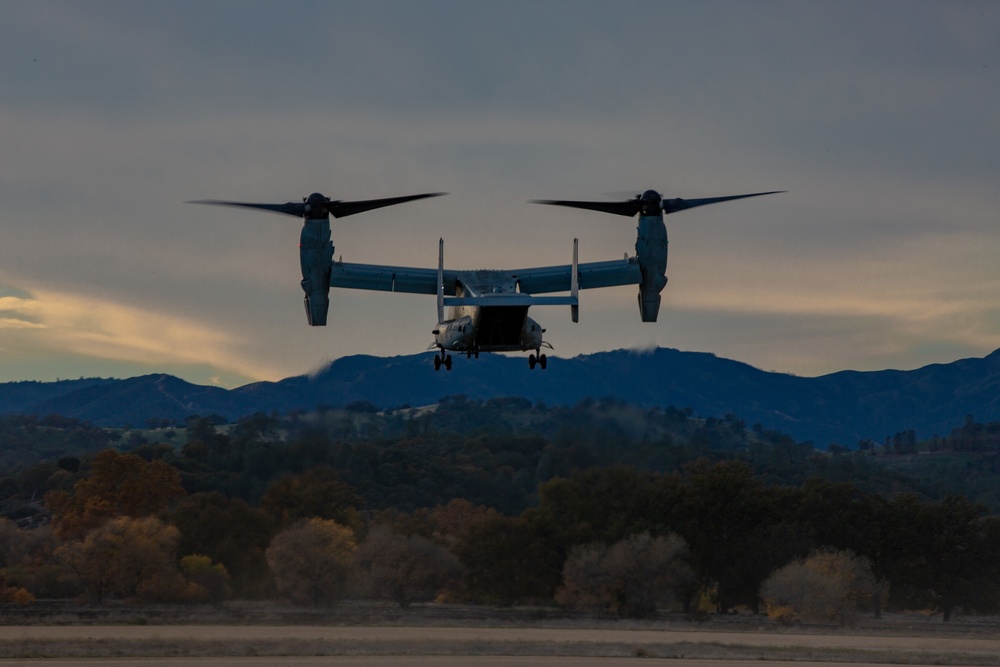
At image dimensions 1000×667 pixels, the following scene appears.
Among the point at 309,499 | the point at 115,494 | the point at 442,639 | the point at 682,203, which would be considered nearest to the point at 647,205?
the point at 682,203

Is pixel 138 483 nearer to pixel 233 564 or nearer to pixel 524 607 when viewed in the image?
pixel 233 564

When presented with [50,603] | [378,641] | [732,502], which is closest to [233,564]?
[50,603]

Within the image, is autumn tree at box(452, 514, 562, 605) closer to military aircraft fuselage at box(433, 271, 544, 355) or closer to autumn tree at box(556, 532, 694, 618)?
autumn tree at box(556, 532, 694, 618)

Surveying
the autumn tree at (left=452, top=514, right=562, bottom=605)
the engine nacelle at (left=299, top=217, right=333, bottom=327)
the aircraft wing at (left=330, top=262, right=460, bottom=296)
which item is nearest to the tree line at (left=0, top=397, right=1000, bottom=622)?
the autumn tree at (left=452, top=514, right=562, bottom=605)

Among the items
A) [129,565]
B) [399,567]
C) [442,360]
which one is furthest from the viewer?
[399,567]

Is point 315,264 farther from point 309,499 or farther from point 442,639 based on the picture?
point 309,499

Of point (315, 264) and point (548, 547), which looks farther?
point (548, 547)
